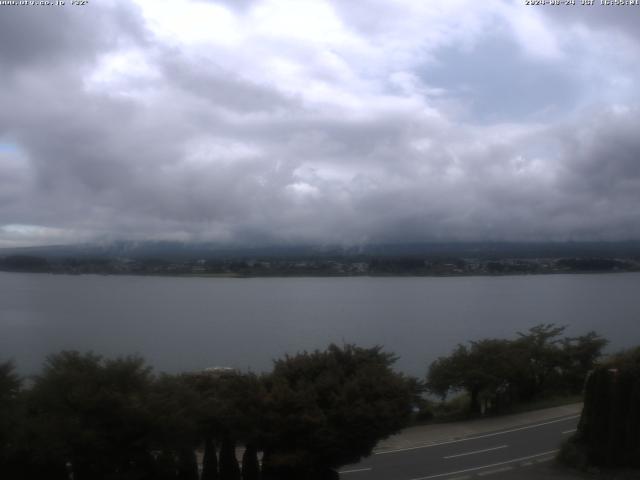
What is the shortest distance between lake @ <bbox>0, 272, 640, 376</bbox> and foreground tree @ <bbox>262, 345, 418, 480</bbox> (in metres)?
20.5

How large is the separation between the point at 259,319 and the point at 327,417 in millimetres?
57224

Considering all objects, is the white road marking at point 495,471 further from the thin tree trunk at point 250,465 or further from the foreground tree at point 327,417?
the thin tree trunk at point 250,465

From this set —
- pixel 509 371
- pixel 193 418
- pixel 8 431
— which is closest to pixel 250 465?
pixel 193 418

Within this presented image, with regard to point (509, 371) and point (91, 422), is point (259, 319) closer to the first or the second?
point (509, 371)

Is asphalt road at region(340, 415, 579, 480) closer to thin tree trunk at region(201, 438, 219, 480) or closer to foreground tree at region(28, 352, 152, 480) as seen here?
thin tree trunk at region(201, 438, 219, 480)

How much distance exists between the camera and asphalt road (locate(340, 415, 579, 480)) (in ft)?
60.4

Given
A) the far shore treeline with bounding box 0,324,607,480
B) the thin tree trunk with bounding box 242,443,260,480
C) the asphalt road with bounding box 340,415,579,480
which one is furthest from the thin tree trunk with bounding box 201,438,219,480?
the asphalt road with bounding box 340,415,579,480

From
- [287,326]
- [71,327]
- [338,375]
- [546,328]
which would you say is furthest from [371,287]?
[338,375]

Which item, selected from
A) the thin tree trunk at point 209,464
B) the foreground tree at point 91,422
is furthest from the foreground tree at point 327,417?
the foreground tree at point 91,422

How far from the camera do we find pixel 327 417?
15.4m

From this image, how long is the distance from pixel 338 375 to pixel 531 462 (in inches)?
251

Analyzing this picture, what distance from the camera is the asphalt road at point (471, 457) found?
1841cm

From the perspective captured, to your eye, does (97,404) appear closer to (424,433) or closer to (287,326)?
(424,433)

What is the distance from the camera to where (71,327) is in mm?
60656
